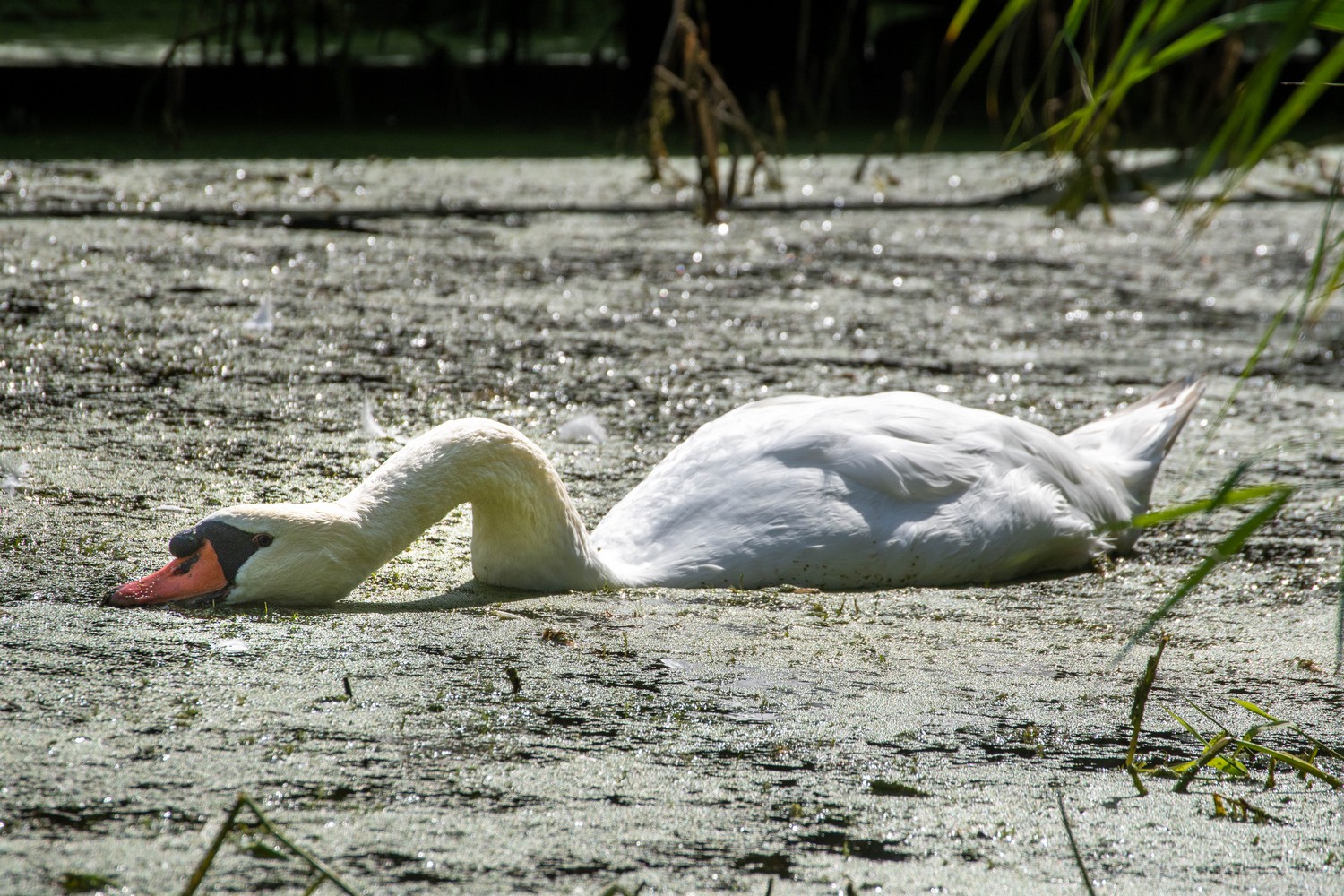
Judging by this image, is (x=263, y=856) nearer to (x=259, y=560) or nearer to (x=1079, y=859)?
(x=1079, y=859)

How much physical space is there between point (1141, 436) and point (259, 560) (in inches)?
91.3

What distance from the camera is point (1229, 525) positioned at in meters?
3.88

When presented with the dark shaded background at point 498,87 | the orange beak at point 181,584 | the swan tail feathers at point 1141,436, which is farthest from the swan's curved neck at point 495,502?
the dark shaded background at point 498,87

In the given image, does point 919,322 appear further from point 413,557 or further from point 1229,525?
point 413,557

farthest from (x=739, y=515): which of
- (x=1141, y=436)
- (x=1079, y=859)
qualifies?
(x=1079, y=859)

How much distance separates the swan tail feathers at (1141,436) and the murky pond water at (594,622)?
6.1 inches

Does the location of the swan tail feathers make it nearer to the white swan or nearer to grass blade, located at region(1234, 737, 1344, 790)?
the white swan

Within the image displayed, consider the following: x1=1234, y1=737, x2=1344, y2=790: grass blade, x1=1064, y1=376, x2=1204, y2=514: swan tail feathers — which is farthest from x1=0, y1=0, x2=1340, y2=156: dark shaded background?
x1=1234, y1=737, x2=1344, y2=790: grass blade

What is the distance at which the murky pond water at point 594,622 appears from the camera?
2023mm

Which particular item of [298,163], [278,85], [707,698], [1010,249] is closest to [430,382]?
[707,698]

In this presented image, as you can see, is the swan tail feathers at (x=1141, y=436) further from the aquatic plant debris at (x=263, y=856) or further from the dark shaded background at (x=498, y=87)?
the dark shaded background at (x=498, y=87)

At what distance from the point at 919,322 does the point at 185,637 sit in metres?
3.90

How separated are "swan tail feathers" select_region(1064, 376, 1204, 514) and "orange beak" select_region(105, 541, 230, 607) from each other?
87.4 inches

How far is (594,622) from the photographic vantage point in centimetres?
301
